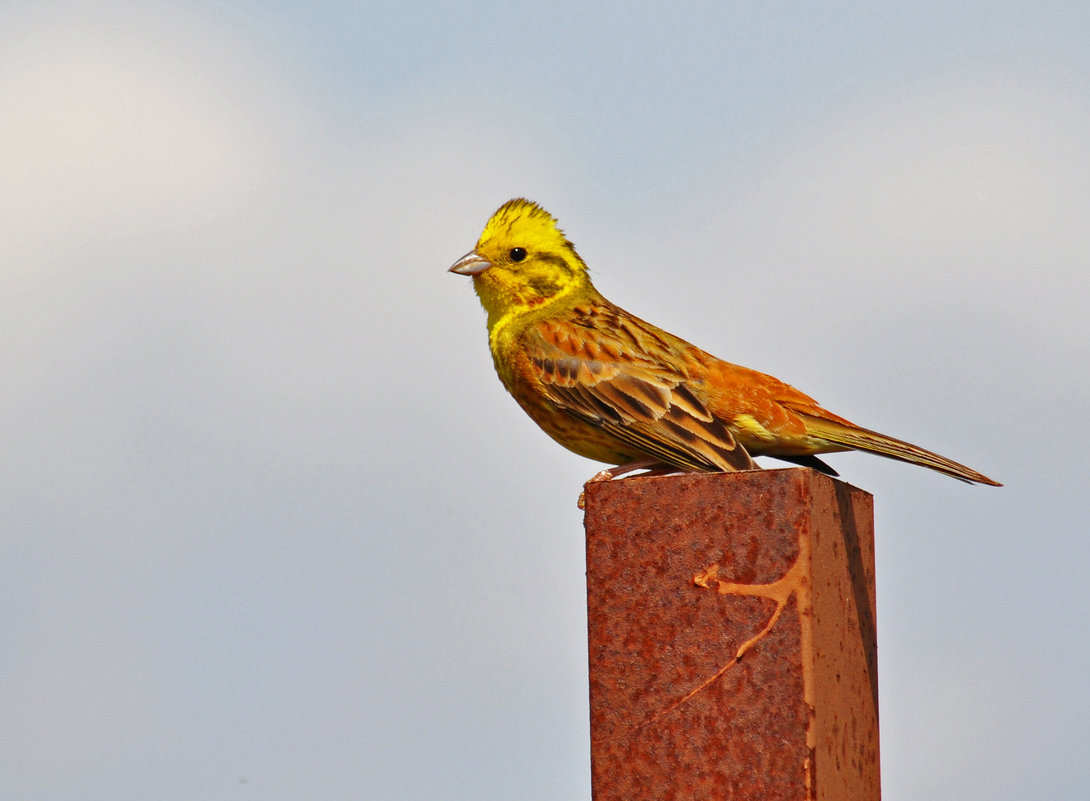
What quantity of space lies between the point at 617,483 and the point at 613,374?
5.82 ft

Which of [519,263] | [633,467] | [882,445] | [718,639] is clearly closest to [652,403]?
[633,467]

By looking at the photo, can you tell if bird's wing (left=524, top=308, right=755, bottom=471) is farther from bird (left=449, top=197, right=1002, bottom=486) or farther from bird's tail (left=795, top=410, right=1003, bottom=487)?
bird's tail (left=795, top=410, right=1003, bottom=487)

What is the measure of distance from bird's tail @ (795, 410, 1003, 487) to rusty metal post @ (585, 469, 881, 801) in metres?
1.26

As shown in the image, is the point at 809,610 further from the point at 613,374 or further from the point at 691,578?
the point at 613,374

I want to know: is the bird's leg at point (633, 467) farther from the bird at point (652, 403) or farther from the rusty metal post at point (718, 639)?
the rusty metal post at point (718, 639)

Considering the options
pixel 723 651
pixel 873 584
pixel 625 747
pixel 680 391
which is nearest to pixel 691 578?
pixel 723 651

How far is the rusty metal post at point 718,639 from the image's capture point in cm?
492

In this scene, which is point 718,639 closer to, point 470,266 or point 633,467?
point 633,467

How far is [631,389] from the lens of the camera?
688 cm

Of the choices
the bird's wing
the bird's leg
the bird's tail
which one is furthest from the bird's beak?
the bird's tail

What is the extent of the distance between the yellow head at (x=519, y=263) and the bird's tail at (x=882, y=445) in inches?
72.2

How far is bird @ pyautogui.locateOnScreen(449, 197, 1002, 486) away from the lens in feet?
21.7

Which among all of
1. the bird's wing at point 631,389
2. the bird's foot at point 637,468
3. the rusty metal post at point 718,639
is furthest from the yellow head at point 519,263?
the rusty metal post at point 718,639

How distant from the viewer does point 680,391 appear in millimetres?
6828
